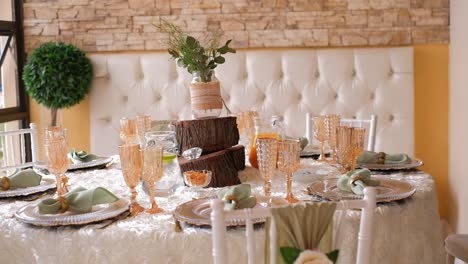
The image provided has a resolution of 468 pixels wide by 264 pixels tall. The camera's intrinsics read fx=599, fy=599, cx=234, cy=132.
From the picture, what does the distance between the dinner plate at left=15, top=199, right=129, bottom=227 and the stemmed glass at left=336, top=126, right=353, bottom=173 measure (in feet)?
2.40

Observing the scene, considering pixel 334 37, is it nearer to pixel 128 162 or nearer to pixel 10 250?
pixel 128 162

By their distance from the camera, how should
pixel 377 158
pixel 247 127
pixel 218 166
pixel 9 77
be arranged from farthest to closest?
1. pixel 9 77
2. pixel 247 127
3. pixel 377 158
4. pixel 218 166

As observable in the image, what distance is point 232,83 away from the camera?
3.62 m

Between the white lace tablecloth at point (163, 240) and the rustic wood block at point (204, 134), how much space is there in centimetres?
A: 40

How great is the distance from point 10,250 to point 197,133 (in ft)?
2.53

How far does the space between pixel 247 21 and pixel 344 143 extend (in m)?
1.81

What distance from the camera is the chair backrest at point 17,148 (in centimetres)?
275

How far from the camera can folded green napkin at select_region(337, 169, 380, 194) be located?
180 cm

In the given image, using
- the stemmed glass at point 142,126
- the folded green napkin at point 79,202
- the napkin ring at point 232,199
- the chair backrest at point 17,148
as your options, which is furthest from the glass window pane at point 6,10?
the napkin ring at point 232,199

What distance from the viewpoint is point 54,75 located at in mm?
3480

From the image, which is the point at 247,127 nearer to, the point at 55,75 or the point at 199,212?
the point at 199,212

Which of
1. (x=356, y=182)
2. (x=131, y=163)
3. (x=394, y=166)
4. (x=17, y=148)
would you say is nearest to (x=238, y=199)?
(x=131, y=163)

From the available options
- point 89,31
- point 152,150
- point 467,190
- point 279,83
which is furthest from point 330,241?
point 89,31

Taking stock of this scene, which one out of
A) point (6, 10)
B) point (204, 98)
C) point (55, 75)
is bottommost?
point (204, 98)
